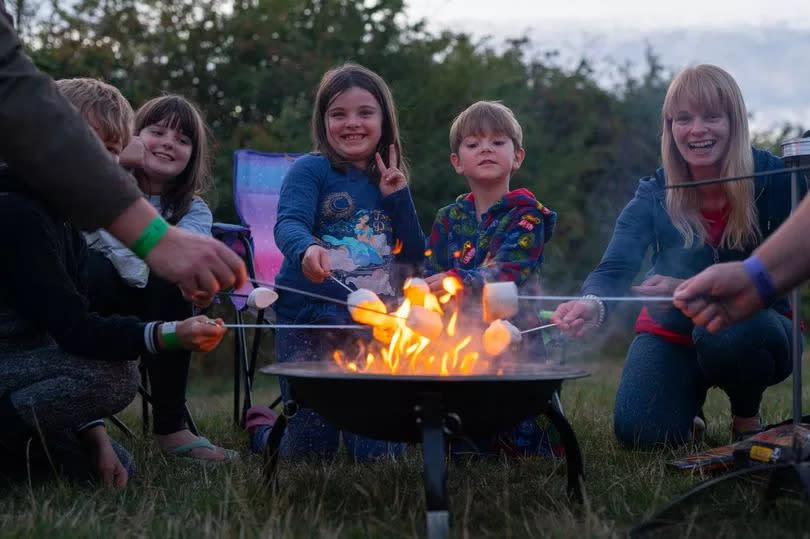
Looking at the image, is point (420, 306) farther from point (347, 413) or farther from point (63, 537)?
point (63, 537)

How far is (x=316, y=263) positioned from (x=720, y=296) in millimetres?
1217

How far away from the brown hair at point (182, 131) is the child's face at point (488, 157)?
3.79ft

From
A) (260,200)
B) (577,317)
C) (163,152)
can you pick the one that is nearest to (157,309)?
(163,152)

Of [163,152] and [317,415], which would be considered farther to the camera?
[163,152]

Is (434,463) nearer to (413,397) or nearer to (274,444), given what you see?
(413,397)

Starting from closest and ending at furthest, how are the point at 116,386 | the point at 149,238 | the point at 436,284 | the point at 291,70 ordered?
the point at 149,238
the point at 116,386
the point at 436,284
the point at 291,70

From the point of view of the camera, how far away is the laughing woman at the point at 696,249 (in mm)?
3125

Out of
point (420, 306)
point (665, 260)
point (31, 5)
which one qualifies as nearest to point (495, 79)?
point (31, 5)

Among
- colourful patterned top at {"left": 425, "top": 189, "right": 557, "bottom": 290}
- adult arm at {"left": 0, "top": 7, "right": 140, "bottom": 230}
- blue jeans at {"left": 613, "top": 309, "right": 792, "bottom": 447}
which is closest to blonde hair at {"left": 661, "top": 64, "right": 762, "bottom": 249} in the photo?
blue jeans at {"left": 613, "top": 309, "right": 792, "bottom": 447}

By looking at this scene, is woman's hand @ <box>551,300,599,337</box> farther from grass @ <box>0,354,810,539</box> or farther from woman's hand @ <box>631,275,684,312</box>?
grass @ <box>0,354,810,539</box>

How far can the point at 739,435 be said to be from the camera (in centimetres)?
332

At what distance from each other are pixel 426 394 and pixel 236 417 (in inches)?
84.6

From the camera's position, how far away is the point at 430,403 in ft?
6.21

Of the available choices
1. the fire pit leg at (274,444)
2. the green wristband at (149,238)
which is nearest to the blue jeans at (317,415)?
the fire pit leg at (274,444)
